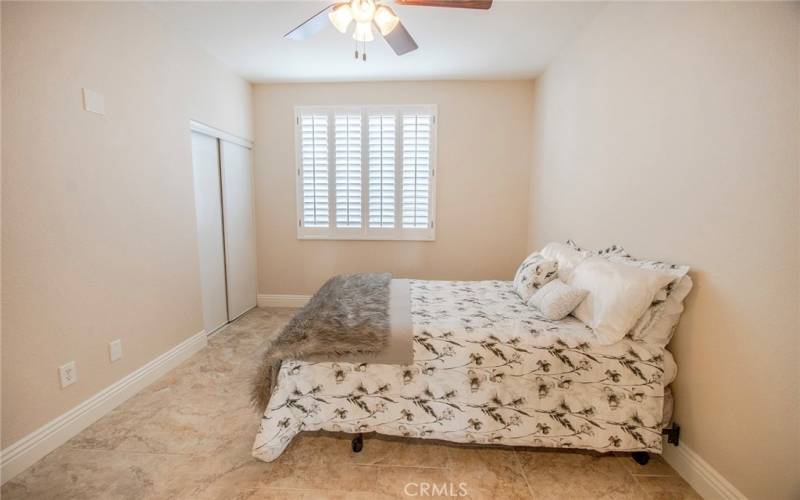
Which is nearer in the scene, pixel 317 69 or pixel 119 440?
pixel 119 440

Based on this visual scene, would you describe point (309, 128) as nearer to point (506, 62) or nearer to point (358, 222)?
point (358, 222)

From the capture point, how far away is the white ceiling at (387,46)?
2.28 m

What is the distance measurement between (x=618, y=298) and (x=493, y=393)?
2.52ft

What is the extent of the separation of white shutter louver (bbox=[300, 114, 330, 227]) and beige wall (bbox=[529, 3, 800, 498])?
2.83 meters

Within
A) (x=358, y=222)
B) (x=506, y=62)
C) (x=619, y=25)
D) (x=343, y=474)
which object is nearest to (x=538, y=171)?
(x=506, y=62)

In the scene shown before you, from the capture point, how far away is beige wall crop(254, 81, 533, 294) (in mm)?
3605

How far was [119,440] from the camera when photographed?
176 centimetres

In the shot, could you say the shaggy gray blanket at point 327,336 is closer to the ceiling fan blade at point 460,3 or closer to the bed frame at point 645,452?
the bed frame at point 645,452

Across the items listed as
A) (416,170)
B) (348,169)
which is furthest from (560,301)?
(348,169)

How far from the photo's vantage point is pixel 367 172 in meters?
3.71

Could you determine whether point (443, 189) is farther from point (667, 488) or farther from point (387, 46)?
point (667, 488)

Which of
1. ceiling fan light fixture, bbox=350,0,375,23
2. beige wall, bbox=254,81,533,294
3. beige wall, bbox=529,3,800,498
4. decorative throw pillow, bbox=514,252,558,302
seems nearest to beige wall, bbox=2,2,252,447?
beige wall, bbox=254,81,533,294

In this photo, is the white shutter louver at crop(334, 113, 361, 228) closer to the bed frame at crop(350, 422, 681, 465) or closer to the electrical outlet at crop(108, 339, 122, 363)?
the electrical outlet at crop(108, 339, 122, 363)

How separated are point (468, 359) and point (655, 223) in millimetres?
1264
